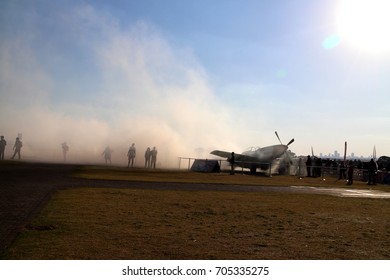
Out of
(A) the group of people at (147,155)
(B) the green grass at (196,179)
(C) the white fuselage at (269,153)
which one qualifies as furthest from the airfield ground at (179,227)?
(C) the white fuselage at (269,153)

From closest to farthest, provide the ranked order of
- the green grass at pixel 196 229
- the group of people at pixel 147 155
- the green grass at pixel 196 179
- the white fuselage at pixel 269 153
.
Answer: the green grass at pixel 196 229 → the green grass at pixel 196 179 → the group of people at pixel 147 155 → the white fuselage at pixel 269 153

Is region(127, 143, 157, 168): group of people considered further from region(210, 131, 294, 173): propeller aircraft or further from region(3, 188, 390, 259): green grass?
region(3, 188, 390, 259): green grass

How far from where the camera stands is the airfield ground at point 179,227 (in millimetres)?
7500

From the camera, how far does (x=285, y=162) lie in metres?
40.8

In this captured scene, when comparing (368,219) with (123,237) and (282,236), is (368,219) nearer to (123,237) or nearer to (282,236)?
(282,236)

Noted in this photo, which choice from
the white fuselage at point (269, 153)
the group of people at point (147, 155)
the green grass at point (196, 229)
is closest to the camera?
the green grass at point (196, 229)

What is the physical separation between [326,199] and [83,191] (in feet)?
33.8

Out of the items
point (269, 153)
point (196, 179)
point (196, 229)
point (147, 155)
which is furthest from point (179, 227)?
point (269, 153)

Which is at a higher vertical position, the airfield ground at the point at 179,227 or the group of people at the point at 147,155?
the group of people at the point at 147,155

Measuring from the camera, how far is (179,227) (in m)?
9.94

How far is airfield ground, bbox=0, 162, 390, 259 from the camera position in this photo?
295 inches

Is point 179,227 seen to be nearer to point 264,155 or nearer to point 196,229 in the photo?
point 196,229

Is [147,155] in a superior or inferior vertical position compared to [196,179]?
superior

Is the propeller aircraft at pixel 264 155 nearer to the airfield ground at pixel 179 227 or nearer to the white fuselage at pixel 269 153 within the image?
the white fuselage at pixel 269 153
